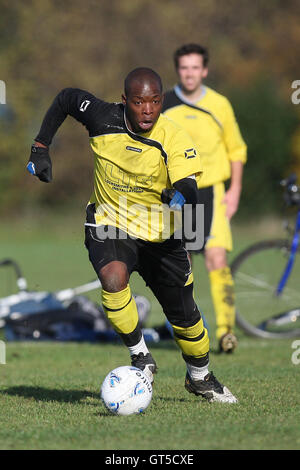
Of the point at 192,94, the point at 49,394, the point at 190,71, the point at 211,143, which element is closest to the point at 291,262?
the point at 211,143

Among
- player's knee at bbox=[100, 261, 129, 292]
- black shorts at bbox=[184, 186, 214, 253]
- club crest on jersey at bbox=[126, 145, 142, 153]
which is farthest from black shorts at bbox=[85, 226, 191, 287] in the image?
black shorts at bbox=[184, 186, 214, 253]

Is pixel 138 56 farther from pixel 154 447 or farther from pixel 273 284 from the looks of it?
pixel 154 447

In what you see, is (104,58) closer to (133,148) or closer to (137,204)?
(137,204)

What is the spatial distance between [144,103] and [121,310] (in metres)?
1.34

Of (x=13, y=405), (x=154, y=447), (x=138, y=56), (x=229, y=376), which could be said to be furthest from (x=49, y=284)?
(x=138, y=56)

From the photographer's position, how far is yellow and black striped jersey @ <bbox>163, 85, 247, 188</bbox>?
8500 mm

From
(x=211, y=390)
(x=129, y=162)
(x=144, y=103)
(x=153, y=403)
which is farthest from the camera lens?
(x=211, y=390)

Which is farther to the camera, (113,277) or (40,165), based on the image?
(40,165)

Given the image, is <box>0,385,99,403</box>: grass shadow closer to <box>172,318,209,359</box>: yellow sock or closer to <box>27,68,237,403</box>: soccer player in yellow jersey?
<box>27,68,237,403</box>: soccer player in yellow jersey

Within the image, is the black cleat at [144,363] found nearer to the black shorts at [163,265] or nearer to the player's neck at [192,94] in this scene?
the black shorts at [163,265]

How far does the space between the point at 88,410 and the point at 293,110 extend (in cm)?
2610

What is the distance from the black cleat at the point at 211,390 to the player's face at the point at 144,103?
69.7 inches

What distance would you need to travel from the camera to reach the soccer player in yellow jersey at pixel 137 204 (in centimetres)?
560

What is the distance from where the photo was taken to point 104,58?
3731 centimetres
